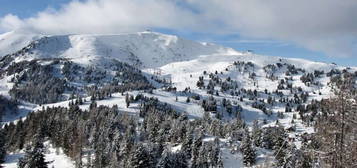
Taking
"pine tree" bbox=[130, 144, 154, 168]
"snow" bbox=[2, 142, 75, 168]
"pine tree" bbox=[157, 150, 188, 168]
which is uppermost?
"pine tree" bbox=[130, 144, 154, 168]

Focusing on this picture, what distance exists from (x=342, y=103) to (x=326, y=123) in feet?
3.98

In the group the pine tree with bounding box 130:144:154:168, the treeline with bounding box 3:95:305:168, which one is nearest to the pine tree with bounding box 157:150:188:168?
the treeline with bounding box 3:95:305:168

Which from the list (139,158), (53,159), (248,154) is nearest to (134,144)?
(139,158)

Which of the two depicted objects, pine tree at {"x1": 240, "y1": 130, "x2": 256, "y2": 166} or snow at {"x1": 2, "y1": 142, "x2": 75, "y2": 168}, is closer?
snow at {"x1": 2, "y1": 142, "x2": 75, "y2": 168}

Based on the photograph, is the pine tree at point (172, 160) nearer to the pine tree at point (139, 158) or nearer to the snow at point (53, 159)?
the pine tree at point (139, 158)

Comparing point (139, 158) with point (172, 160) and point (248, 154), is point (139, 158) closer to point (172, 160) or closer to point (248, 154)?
point (172, 160)

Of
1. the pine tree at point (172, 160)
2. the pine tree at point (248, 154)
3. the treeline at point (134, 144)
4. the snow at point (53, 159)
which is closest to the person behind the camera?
→ the pine tree at point (172, 160)

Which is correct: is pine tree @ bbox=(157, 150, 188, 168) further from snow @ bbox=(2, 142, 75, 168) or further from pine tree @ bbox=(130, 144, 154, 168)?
snow @ bbox=(2, 142, 75, 168)

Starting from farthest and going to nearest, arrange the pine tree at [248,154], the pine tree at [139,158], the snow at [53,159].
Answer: the pine tree at [248,154]
the snow at [53,159]
the pine tree at [139,158]

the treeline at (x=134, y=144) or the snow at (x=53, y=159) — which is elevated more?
the treeline at (x=134, y=144)

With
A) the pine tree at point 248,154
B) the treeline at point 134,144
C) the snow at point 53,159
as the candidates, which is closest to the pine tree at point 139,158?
the treeline at point 134,144

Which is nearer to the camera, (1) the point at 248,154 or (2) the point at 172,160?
(2) the point at 172,160

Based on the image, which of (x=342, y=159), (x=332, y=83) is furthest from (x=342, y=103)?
(x=342, y=159)

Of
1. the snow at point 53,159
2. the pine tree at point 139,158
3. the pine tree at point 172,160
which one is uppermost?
the pine tree at point 139,158
